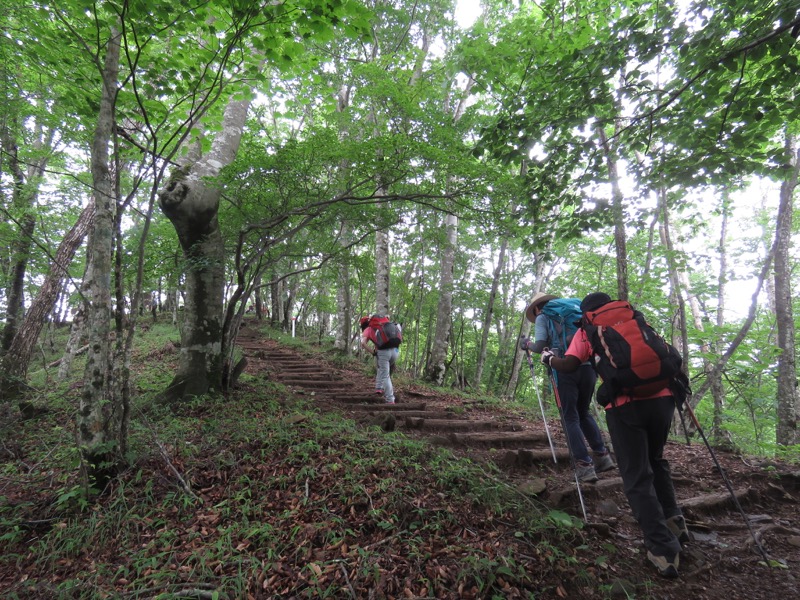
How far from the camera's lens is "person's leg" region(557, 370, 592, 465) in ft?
12.5

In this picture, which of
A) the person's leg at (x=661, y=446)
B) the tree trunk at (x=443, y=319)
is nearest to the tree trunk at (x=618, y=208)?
the person's leg at (x=661, y=446)

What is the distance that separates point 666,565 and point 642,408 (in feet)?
3.58

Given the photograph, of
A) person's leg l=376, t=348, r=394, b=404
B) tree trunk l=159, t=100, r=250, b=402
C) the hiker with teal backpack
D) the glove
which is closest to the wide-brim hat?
the hiker with teal backpack

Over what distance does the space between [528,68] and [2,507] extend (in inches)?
296

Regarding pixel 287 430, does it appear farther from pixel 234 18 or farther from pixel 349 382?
pixel 234 18

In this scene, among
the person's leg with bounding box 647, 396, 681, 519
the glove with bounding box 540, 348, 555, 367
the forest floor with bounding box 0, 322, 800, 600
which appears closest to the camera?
the forest floor with bounding box 0, 322, 800, 600

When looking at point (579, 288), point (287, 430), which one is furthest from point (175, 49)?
point (579, 288)

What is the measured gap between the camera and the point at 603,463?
13.3ft

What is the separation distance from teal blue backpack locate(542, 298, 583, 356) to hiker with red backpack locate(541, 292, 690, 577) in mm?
1114

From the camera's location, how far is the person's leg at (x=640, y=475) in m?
2.60

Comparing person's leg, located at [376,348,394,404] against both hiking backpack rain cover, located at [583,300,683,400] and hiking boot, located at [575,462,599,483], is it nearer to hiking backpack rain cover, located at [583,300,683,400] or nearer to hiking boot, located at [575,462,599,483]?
hiking boot, located at [575,462,599,483]

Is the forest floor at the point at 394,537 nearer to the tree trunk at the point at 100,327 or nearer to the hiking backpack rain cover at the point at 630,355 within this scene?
the tree trunk at the point at 100,327

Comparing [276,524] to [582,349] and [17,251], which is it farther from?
[17,251]

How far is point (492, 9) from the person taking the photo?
483 inches
